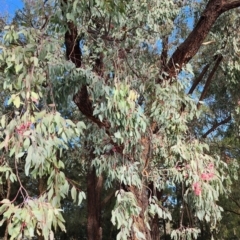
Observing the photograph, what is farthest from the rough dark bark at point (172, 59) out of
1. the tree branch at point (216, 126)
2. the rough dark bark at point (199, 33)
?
the tree branch at point (216, 126)

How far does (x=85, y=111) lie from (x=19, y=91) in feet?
5.85

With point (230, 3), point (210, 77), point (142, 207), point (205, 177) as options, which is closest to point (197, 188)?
point (205, 177)

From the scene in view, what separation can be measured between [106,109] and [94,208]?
477 cm

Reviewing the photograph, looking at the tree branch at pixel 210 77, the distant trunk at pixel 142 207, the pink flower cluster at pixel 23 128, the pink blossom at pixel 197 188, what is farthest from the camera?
the tree branch at pixel 210 77

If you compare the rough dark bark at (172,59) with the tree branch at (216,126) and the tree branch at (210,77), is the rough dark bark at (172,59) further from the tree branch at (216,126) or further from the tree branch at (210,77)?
the tree branch at (216,126)

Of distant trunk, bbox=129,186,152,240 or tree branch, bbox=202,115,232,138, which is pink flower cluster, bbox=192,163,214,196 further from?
tree branch, bbox=202,115,232,138

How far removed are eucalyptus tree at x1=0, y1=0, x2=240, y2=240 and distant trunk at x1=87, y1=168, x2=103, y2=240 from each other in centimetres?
152

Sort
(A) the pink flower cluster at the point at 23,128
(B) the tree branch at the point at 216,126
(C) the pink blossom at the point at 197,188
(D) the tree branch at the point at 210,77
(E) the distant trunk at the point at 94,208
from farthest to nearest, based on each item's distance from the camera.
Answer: (B) the tree branch at the point at 216,126 → (E) the distant trunk at the point at 94,208 → (D) the tree branch at the point at 210,77 → (C) the pink blossom at the point at 197,188 → (A) the pink flower cluster at the point at 23,128

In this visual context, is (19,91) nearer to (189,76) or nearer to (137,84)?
(137,84)

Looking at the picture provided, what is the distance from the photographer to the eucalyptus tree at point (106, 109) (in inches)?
69.1

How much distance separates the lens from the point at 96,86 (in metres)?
2.99

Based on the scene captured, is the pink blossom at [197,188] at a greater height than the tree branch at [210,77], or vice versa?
the tree branch at [210,77]

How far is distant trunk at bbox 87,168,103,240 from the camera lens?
23.1 feet

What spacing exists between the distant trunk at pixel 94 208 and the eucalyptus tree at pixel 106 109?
4.99 feet
